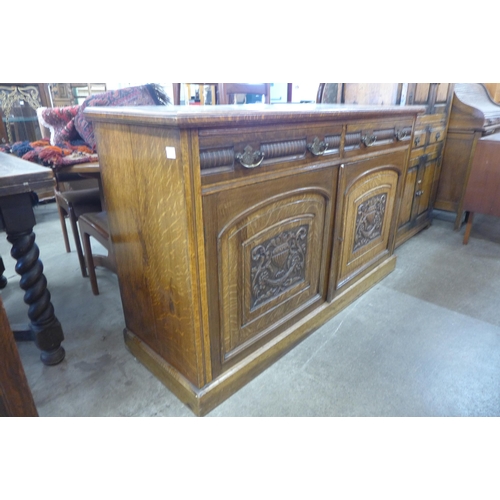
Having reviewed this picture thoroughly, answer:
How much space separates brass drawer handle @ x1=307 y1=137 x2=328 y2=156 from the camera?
3.82 feet

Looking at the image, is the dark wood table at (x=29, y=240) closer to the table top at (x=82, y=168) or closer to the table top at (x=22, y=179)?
the table top at (x=22, y=179)

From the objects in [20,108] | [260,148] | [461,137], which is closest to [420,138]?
[461,137]

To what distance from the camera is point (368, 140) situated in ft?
4.67

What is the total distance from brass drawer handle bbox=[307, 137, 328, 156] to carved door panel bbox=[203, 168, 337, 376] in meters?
0.07

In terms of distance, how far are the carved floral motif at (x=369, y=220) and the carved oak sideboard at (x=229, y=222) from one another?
31 millimetres

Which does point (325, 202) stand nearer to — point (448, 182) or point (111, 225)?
point (111, 225)

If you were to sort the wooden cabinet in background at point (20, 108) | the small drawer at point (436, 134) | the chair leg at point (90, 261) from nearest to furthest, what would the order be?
1. the chair leg at point (90, 261)
2. the small drawer at point (436, 134)
3. the wooden cabinet in background at point (20, 108)

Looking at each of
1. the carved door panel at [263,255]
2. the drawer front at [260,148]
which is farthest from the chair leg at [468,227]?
the drawer front at [260,148]

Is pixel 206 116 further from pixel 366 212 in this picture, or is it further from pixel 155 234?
pixel 366 212

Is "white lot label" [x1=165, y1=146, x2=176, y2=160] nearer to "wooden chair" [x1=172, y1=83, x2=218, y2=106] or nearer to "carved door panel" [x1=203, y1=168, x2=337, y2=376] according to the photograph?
"carved door panel" [x1=203, y1=168, x2=337, y2=376]

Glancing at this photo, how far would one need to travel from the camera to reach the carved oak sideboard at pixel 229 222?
92 centimetres

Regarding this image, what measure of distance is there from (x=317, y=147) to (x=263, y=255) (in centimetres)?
39
